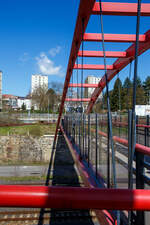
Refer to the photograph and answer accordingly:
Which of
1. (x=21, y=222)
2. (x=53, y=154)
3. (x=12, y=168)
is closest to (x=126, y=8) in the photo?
(x=21, y=222)

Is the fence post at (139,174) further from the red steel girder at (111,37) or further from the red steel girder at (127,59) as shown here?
the red steel girder at (127,59)

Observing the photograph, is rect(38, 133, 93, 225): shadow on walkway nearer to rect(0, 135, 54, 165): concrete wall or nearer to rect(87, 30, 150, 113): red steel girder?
rect(0, 135, 54, 165): concrete wall

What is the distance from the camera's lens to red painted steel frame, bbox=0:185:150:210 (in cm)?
76

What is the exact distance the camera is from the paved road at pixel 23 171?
15461 millimetres

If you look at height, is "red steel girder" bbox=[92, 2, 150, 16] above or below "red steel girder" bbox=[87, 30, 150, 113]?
below

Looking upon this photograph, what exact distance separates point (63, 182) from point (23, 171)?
15.7 feet

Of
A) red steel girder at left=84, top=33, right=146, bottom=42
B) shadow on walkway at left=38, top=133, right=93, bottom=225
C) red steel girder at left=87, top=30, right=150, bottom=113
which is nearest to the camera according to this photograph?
red steel girder at left=84, top=33, right=146, bottom=42

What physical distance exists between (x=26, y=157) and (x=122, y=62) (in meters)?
16.7

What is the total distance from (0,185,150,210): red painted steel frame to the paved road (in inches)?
607

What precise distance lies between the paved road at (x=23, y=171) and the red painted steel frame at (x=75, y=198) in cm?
1541

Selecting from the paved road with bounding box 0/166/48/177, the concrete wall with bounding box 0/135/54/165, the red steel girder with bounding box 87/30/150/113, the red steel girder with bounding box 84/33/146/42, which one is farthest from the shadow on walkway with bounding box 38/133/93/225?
the red steel girder with bounding box 87/30/150/113

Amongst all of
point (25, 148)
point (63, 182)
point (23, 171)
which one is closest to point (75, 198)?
point (63, 182)

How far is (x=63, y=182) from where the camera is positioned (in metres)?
13.2

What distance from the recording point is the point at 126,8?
3.84m
